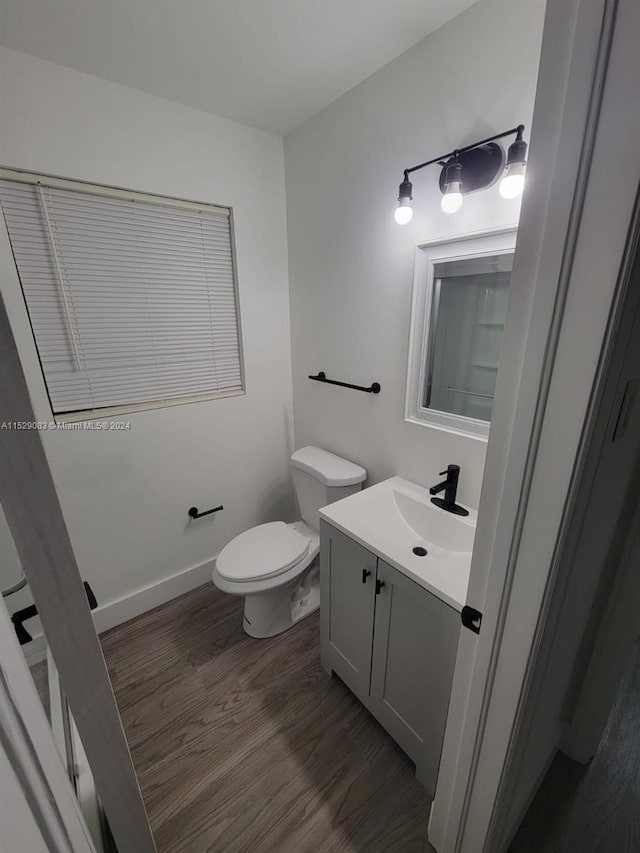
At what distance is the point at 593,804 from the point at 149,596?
6.63ft

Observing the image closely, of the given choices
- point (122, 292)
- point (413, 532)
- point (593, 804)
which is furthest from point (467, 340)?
point (593, 804)

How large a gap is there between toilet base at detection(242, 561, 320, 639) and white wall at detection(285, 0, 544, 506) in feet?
2.41

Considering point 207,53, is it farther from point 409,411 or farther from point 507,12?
point 409,411

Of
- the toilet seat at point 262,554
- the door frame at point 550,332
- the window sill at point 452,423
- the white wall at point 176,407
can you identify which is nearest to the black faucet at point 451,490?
the window sill at point 452,423

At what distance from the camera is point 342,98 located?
1.53 meters

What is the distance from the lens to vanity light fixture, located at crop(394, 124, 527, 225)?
1031 millimetres

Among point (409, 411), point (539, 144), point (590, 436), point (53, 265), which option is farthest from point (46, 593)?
point (53, 265)

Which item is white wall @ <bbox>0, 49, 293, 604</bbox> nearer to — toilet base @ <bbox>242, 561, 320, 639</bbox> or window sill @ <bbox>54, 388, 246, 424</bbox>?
window sill @ <bbox>54, 388, 246, 424</bbox>

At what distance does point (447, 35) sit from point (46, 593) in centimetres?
183

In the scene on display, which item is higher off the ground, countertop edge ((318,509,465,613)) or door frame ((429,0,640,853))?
door frame ((429,0,640,853))

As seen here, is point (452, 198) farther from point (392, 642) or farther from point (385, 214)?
point (392, 642)

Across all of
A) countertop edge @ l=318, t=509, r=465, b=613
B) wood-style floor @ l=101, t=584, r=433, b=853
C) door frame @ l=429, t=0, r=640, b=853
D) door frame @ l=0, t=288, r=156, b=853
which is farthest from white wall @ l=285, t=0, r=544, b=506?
door frame @ l=0, t=288, r=156, b=853

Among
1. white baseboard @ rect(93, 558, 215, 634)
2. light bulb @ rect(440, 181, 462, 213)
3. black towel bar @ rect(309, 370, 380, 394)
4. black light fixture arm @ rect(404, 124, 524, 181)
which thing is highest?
black light fixture arm @ rect(404, 124, 524, 181)

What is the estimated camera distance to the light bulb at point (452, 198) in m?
1.13
